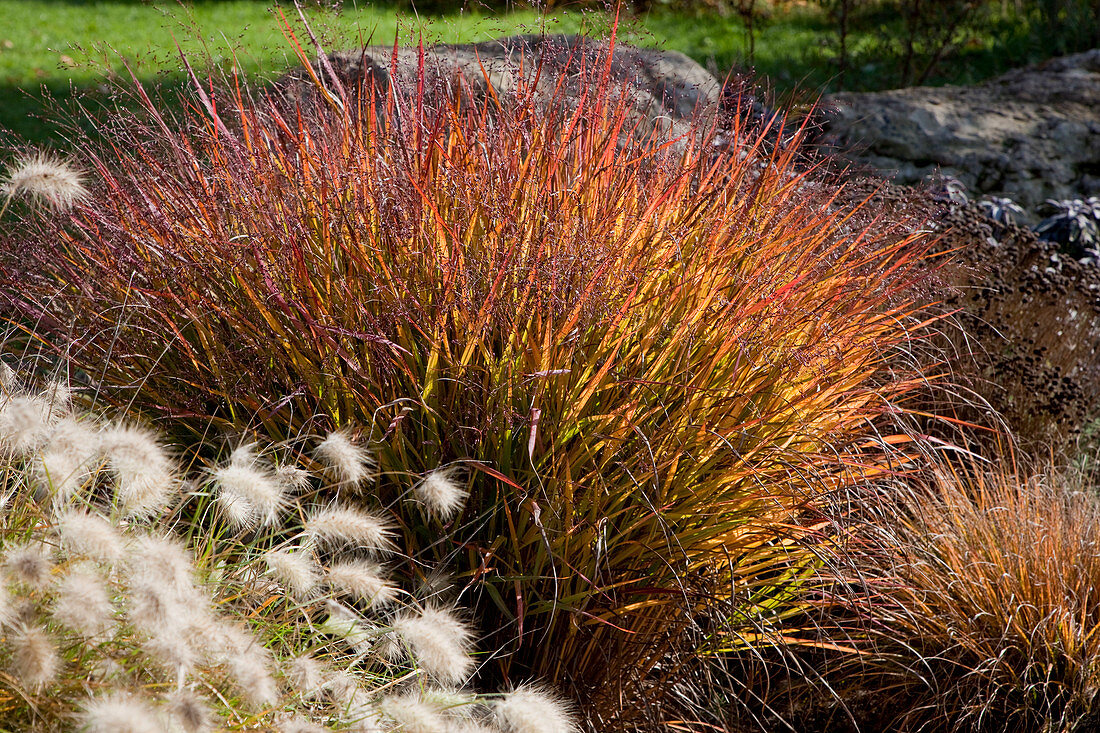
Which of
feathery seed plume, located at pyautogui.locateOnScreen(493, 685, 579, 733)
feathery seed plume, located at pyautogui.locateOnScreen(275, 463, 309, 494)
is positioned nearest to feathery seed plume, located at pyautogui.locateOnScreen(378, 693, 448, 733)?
feathery seed plume, located at pyautogui.locateOnScreen(493, 685, 579, 733)

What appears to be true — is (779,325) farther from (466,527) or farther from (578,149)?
(466,527)

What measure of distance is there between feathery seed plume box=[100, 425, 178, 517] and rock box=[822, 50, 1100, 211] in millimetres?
4593

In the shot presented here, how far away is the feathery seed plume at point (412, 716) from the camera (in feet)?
4.85

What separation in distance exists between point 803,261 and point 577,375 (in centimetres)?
85

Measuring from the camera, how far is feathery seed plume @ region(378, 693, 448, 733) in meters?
1.48

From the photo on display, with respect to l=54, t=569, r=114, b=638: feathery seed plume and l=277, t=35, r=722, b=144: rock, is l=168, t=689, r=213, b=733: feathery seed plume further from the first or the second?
l=277, t=35, r=722, b=144: rock

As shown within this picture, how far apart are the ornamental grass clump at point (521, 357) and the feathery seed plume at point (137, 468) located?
0.36 metres

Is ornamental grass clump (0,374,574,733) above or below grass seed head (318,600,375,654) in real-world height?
above

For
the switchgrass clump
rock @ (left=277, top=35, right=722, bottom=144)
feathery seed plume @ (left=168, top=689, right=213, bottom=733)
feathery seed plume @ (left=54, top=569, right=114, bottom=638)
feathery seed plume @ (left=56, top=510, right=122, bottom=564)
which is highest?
rock @ (left=277, top=35, right=722, bottom=144)

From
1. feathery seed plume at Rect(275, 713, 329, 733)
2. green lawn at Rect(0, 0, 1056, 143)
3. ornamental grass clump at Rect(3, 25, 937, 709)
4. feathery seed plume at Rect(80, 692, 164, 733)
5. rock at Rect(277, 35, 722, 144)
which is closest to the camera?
feathery seed plume at Rect(80, 692, 164, 733)

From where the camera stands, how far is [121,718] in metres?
1.17

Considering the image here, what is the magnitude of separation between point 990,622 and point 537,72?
1.94m

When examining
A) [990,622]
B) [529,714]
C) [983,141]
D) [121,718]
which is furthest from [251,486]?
[983,141]

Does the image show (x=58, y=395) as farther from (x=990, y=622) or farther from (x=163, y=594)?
(x=990, y=622)
